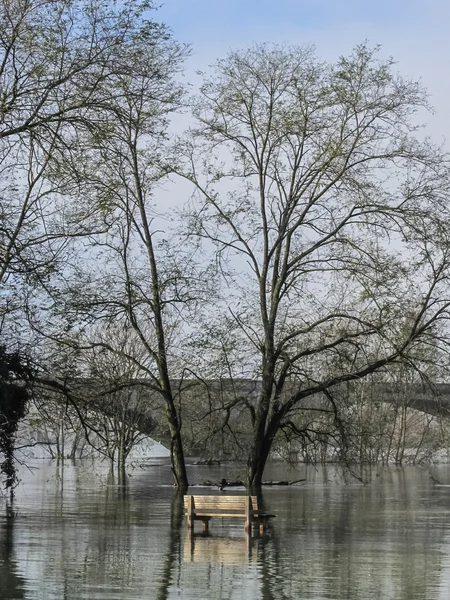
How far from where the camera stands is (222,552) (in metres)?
19.7

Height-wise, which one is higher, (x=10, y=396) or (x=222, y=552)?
(x=10, y=396)

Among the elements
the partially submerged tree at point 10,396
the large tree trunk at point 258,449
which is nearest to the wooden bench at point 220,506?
the partially submerged tree at point 10,396

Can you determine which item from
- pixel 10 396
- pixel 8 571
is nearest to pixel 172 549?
pixel 8 571

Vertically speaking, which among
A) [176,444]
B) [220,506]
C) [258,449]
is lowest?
[220,506]

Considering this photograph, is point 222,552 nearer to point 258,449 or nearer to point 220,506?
point 220,506

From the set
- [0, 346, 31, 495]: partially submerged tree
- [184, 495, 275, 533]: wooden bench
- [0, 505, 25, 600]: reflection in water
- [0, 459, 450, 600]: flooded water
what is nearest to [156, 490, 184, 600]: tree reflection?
[0, 459, 450, 600]: flooded water

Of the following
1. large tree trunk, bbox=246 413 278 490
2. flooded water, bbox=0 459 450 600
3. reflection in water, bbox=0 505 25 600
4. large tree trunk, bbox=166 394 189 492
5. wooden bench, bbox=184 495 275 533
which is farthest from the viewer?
large tree trunk, bbox=166 394 189 492

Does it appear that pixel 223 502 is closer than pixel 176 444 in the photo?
Yes

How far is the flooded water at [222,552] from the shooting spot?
48.7 feet

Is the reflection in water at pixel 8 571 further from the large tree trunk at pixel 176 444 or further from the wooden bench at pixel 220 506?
the large tree trunk at pixel 176 444

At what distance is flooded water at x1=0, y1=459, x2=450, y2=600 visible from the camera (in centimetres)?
1485

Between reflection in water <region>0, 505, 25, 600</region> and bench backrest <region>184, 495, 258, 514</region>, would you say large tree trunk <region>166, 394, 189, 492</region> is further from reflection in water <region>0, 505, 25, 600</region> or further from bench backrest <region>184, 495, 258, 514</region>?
bench backrest <region>184, 495, 258, 514</region>

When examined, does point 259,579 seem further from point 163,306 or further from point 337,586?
point 163,306

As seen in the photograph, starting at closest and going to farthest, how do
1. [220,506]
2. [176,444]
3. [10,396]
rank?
[220,506]
[10,396]
[176,444]
